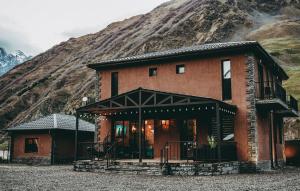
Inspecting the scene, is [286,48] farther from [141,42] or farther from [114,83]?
[114,83]

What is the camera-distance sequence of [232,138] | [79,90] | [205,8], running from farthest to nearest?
1. [205,8]
2. [79,90]
3. [232,138]

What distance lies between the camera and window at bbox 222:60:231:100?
21.1 meters

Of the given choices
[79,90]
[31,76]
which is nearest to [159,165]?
[79,90]

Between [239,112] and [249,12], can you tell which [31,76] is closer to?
[249,12]

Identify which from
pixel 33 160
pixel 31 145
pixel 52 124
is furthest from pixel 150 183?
pixel 31 145

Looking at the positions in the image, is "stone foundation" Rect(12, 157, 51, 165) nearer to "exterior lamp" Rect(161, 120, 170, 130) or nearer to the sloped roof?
the sloped roof

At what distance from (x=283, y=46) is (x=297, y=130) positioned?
3739 centimetres

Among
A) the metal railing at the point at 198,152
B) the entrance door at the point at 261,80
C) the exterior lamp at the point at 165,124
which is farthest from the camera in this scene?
the exterior lamp at the point at 165,124

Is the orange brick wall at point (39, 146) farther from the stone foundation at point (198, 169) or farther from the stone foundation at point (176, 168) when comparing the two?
the stone foundation at point (198, 169)

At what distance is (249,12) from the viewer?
10331 cm

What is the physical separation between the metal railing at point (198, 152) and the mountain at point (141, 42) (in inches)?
1036

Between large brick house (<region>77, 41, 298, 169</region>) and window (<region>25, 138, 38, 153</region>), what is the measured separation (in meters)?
8.34

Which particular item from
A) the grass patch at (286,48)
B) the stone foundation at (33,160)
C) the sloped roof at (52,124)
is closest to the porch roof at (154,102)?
the sloped roof at (52,124)

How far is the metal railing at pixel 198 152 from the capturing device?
742 inches
